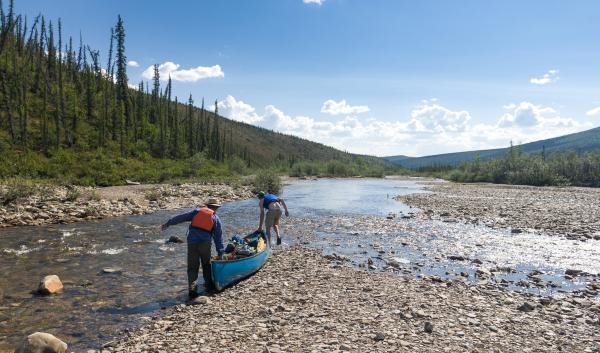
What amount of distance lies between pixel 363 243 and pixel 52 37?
7251 cm

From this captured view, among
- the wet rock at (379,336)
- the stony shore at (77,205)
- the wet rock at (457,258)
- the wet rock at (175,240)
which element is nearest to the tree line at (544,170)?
the stony shore at (77,205)

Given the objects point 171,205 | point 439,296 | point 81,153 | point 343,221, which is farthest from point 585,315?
point 81,153

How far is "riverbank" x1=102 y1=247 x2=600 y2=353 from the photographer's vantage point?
7.75 meters

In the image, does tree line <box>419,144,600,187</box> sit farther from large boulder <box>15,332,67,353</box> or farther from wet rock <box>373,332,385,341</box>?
large boulder <box>15,332,67,353</box>

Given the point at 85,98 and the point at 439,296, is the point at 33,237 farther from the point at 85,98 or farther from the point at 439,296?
the point at 85,98

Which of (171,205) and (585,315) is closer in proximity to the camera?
(585,315)

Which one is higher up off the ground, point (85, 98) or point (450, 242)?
point (85, 98)

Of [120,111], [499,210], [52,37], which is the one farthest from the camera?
[120,111]

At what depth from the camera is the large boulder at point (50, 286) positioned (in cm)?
1124

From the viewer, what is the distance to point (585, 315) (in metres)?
9.70

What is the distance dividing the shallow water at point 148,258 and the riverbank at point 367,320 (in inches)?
60.1

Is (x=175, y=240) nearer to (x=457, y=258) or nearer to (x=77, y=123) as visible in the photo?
(x=457, y=258)

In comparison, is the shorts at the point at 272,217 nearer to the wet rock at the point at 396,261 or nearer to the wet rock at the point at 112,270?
the wet rock at the point at 396,261

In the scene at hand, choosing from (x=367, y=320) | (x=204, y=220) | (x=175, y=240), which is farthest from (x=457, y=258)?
(x=175, y=240)
